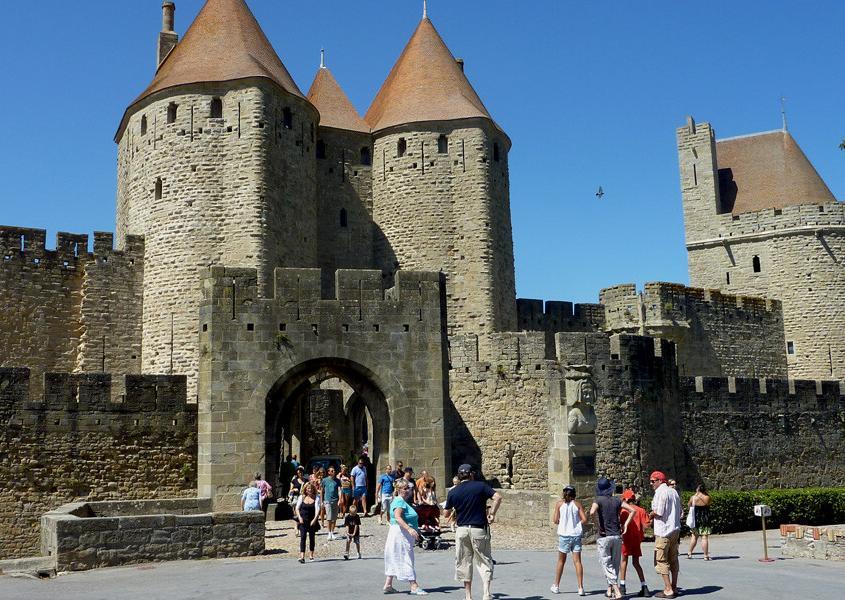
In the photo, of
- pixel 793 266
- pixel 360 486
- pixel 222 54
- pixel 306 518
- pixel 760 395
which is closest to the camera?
pixel 306 518

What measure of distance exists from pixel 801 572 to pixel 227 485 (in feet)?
35.7

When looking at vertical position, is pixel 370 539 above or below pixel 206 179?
below

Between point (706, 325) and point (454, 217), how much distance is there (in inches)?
442

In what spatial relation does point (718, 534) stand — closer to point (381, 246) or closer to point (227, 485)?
point (227, 485)

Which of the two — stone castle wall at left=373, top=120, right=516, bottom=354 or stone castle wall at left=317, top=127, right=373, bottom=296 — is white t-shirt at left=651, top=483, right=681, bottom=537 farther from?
stone castle wall at left=317, top=127, right=373, bottom=296

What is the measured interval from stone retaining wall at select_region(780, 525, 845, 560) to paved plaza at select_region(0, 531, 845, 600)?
1025 mm

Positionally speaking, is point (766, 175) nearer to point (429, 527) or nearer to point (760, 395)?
point (760, 395)

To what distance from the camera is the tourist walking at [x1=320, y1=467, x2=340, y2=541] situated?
17406 mm

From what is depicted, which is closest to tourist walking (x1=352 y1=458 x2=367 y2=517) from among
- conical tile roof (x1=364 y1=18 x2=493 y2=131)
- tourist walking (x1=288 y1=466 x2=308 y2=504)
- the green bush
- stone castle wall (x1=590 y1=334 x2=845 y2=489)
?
tourist walking (x1=288 y1=466 x2=308 y2=504)

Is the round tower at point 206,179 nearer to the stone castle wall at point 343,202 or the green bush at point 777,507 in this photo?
the stone castle wall at point 343,202

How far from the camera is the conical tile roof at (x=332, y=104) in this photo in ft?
111

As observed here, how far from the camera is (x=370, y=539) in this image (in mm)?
17578

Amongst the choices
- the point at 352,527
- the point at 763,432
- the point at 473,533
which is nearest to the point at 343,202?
the point at 763,432

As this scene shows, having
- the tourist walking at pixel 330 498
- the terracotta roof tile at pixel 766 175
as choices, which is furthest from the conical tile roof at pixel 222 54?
the terracotta roof tile at pixel 766 175
